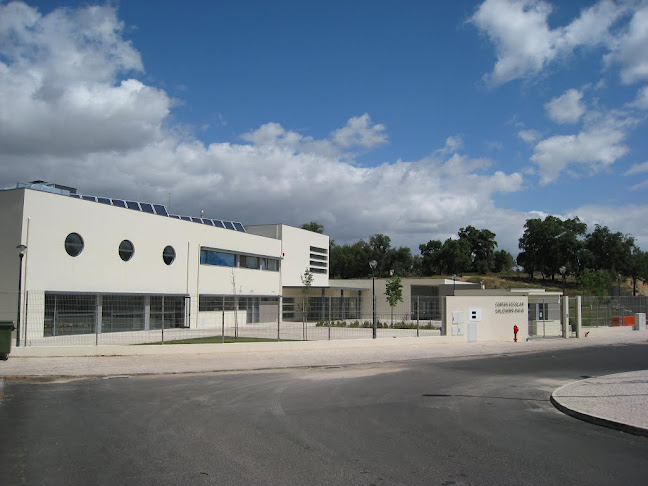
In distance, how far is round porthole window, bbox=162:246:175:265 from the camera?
121ft

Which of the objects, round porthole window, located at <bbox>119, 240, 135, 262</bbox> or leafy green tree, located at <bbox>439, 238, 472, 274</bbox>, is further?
leafy green tree, located at <bbox>439, 238, 472, 274</bbox>

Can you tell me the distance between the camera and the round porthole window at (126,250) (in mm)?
33094

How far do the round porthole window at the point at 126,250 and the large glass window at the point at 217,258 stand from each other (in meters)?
7.25

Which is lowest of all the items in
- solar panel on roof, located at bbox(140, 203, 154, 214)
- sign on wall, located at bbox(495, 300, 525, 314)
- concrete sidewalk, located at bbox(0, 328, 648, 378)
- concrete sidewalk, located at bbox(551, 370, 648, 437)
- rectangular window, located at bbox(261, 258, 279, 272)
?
concrete sidewalk, located at bbox(0, 328, 648, 378)

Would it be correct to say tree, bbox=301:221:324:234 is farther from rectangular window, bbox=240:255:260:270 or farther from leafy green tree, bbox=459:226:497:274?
rectangular window, bbox=240:255:260:270

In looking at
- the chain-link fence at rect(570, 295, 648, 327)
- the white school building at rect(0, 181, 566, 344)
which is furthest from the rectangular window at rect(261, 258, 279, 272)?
the chain-link fence at rect(570, 295, 648, 327)

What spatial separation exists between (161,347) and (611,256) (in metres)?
88.6

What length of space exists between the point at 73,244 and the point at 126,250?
4.09 meters

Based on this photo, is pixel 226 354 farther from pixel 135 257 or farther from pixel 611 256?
pixel 611 256

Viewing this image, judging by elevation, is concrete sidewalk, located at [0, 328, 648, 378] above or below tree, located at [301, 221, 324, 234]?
below

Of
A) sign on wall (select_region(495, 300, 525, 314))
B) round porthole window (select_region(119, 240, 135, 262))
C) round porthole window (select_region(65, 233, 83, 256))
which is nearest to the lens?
round porthole window (select_region(65, 233, 83, 256))

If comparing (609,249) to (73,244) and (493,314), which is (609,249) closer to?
(493,314)

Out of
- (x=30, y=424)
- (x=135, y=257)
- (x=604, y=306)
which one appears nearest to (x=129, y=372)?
(x=30, y=424)

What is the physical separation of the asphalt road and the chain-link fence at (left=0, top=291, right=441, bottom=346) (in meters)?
8.65
